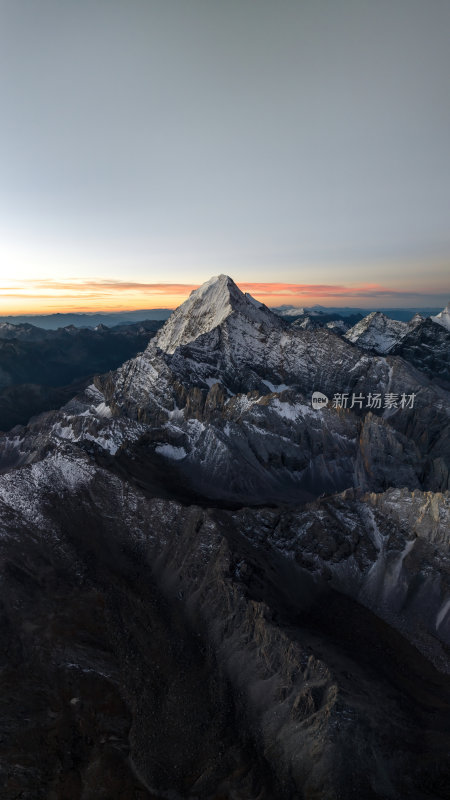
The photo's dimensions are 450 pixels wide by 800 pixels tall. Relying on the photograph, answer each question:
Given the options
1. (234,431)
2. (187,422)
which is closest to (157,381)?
(187,422)

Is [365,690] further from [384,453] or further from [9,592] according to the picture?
[384,453]

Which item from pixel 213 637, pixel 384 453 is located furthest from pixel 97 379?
pixel 213 637

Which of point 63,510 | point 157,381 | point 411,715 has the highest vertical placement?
point 157,381

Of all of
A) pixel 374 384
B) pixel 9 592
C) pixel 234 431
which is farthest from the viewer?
pixel 374 384

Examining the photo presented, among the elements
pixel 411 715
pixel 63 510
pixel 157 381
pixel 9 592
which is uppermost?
pixel 157 381

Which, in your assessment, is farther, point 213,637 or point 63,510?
point 63,510

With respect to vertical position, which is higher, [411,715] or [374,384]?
[374,384]

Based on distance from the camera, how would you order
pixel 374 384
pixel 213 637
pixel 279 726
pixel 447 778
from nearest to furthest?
1. pixel 447 778
2. pixel 279 726
3. pixel 213 637
4. pixel 374 384

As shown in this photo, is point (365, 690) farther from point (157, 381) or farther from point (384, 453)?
point (157, 381)

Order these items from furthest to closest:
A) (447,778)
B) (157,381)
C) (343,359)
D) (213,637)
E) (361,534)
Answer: (343,359), (157,381), (361,534), (213,637), (447,778)
